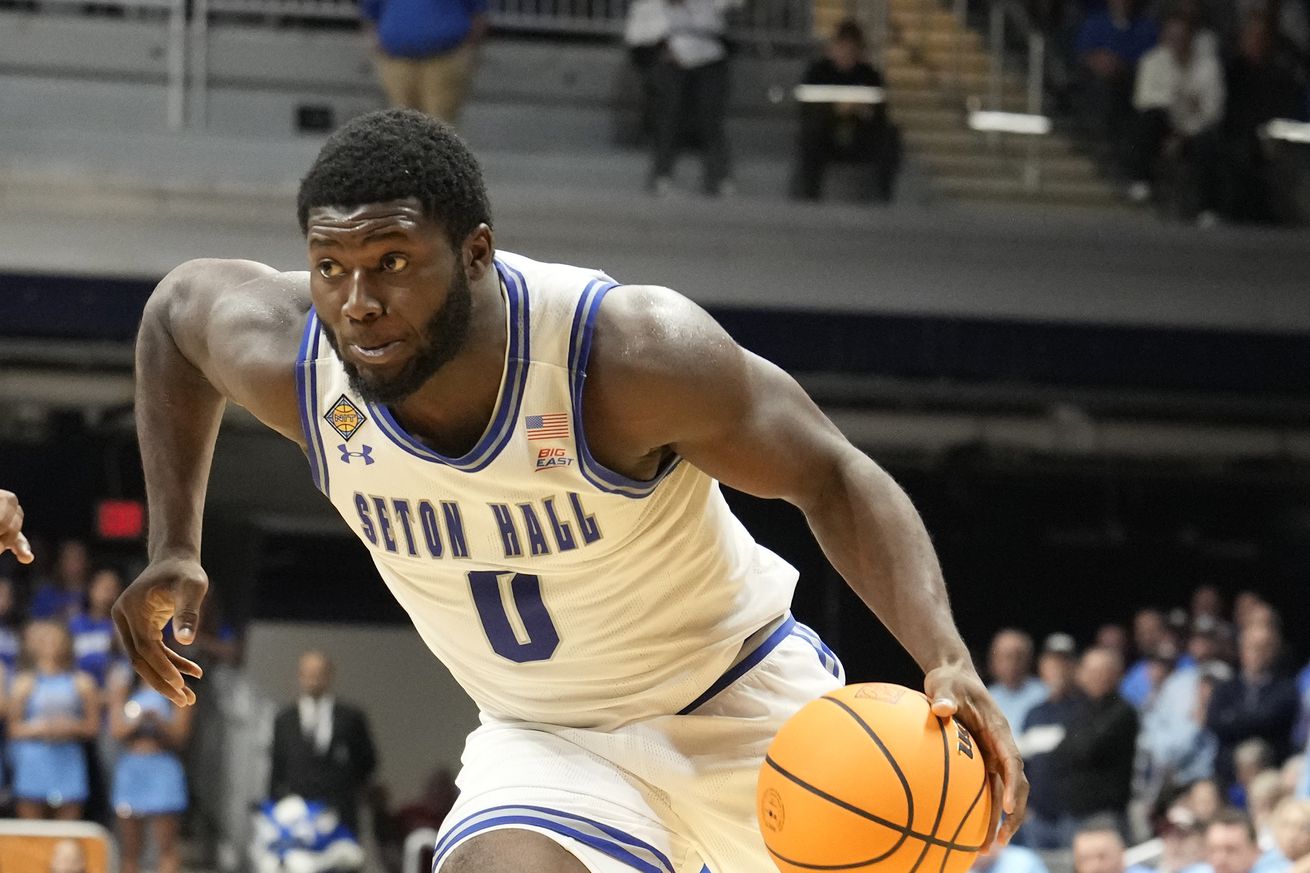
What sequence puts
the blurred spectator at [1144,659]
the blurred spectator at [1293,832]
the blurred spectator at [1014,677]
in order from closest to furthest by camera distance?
the blurred spectator at [1293,832]
the blurred spectator at [1014,677]
the blurred spectator at [1144,659]

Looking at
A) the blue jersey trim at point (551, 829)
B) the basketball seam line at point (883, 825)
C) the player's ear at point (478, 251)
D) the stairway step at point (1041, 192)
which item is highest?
the player's ear at point (478, 251)

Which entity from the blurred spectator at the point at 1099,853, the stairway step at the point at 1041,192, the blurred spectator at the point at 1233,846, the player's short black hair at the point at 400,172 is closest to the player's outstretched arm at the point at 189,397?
the player's short black hair at the point at 400,172

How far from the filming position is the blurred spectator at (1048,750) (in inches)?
351

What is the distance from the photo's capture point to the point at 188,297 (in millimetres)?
3943

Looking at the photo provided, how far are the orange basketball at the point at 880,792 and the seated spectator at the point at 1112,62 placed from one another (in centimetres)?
940

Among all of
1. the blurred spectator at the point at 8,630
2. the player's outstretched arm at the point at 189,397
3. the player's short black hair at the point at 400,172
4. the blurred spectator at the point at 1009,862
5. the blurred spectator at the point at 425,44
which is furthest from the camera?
the blurred spectator at the point at 425,44

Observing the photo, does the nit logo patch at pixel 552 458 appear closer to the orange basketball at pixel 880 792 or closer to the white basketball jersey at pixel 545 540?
the white basketball jersey at pixel 545 540

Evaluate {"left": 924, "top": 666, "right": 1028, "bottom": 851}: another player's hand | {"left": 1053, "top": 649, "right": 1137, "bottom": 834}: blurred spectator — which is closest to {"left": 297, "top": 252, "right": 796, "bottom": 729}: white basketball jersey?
{"left": 924, "top": 666, "right": 1028, "bottom": 851}: another player's hand

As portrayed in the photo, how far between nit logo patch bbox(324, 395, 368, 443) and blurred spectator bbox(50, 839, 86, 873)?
4650 millimetres

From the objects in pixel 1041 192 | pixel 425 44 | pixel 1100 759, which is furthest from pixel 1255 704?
pixel 425 44

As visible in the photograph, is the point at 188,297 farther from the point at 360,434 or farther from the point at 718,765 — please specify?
the point at 718,765

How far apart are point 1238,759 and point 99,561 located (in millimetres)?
8018

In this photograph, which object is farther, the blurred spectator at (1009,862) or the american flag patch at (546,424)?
the blurred spectator at (1009,862)

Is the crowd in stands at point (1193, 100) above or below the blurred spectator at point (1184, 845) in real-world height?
above
